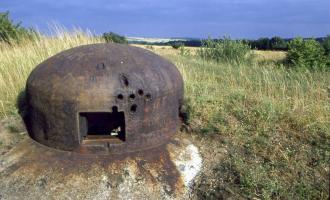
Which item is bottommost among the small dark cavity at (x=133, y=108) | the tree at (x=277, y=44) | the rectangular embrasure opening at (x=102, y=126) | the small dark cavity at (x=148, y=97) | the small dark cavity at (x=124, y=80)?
the tree at (x=277, y=44)

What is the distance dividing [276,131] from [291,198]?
3.72ft

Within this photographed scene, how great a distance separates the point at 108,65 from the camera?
3.72 meters

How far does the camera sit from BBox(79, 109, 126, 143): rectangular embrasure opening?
3.69 meters

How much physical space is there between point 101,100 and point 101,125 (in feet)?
2.03

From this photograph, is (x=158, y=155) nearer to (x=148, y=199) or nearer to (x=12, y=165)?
(x=148, y=199)

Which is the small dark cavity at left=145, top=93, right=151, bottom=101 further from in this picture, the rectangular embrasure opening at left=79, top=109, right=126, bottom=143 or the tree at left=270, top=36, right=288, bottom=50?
the tree at left=270, top=36, right=288, bottom=50

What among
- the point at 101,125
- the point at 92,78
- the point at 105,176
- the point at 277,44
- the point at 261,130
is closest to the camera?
the point at 105,176

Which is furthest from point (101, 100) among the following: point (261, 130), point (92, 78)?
point (261, 130)

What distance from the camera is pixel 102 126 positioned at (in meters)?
4.10

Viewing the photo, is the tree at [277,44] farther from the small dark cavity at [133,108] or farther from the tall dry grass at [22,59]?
the small dark cavity at [133,108]

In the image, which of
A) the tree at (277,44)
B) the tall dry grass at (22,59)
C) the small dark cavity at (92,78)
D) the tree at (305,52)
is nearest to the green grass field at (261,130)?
the tall dry grass at (22,59)

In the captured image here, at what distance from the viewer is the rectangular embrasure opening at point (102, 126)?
369cm

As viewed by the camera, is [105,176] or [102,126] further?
[102,126]

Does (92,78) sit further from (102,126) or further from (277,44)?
(277,44)
